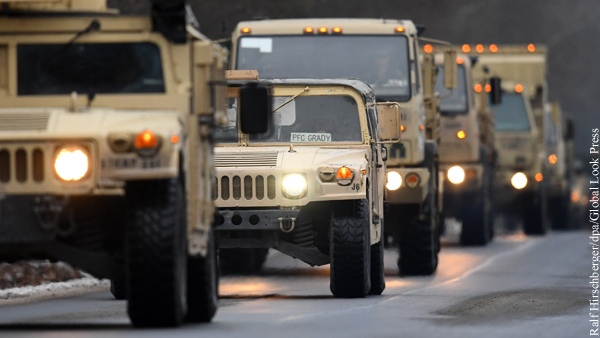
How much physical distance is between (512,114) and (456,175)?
5.10 meters

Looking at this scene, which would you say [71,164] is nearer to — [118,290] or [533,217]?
[118,290]

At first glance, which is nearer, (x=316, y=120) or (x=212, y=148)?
(x=212, y=148)

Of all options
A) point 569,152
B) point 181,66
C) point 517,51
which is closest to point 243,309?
point 181,66

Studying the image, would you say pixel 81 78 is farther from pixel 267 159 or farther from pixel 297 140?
pixel 297 140

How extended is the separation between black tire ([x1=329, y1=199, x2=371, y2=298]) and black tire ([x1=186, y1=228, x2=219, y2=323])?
9.35 feet

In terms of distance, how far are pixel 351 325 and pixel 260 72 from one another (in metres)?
7.23

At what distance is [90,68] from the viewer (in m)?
10.1

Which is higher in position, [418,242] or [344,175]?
[344,175]

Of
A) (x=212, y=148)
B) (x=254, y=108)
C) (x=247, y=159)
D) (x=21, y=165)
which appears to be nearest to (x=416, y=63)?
(x=247, y=159)

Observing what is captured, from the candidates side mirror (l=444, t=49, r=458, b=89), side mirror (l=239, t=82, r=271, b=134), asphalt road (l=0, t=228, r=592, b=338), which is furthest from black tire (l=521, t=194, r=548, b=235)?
side mirror (l=239, t=82, r=271, b=134)

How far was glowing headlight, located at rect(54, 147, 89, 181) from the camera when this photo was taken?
9.10 meters

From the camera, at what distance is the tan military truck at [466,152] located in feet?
75.3

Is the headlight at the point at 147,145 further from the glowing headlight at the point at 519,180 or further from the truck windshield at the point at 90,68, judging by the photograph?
the glowing headlight at the point at 519,180

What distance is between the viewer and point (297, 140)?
14.5 metres
